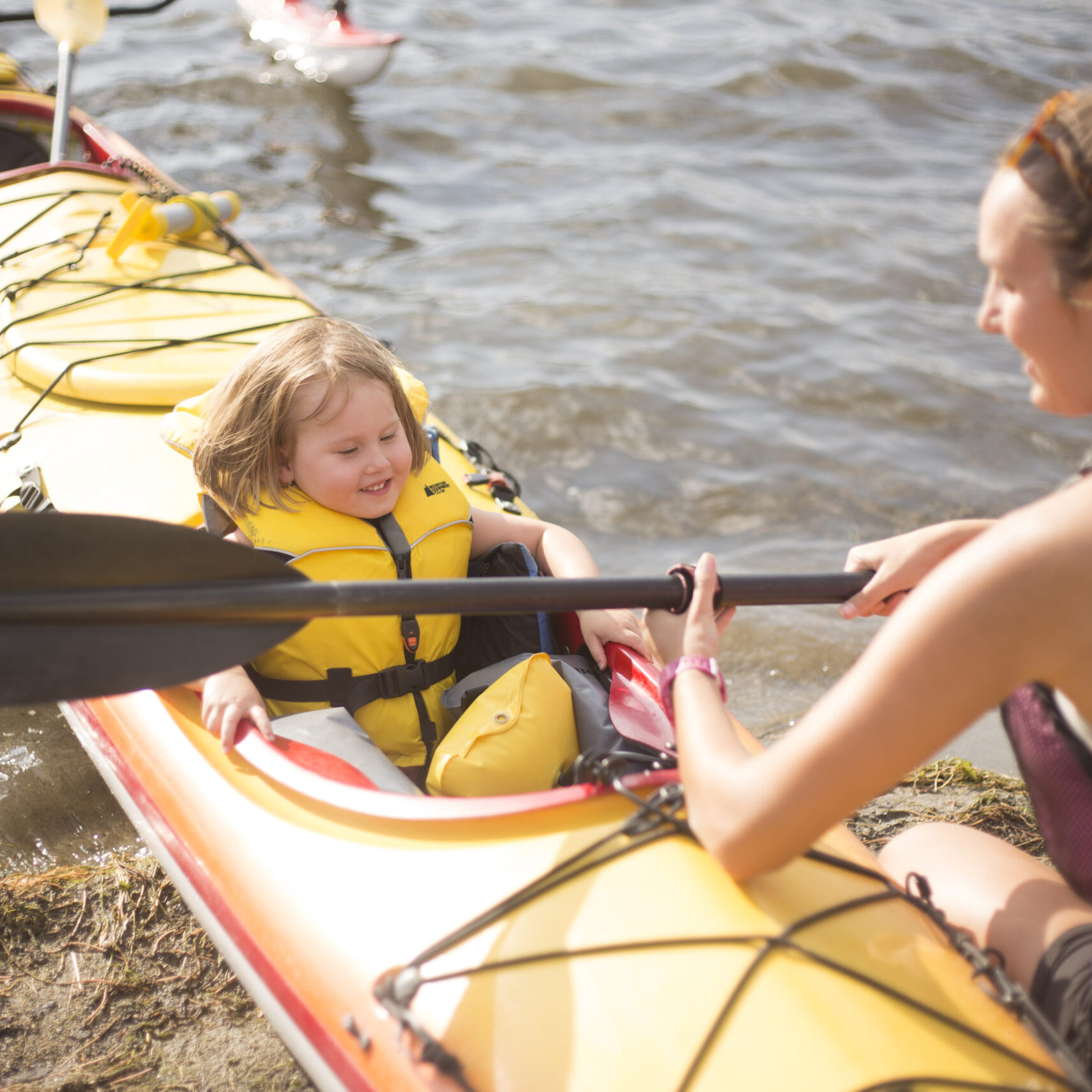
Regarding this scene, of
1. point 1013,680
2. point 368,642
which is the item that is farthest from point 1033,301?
point 368,642

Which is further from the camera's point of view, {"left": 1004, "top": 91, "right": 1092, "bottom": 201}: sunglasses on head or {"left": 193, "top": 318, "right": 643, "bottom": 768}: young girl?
{"left": 193, "top": 318, "right": 643, "bottom": 768}: young girl

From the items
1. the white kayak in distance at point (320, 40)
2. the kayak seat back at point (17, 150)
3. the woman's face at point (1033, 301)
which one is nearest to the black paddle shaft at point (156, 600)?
the woman's face at point (1033, 301)

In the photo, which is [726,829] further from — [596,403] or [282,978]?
[596,403]

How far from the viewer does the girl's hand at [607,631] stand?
2.01 meters

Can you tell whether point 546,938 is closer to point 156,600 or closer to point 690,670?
point 690,670

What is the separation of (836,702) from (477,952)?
562mm

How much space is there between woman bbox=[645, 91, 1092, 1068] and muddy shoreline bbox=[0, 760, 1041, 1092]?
3.48ft

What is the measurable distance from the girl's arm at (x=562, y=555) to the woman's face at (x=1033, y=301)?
890mm

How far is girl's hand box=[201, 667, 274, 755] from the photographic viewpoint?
1767 mm

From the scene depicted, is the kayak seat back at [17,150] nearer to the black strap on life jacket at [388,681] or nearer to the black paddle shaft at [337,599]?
the black strap on life jacket at [388,681]

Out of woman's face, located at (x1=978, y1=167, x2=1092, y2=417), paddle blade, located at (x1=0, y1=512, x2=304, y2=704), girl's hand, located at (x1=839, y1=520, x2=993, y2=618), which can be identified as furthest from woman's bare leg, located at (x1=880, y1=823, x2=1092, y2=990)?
paddle blade, located at (x1=0, y1=512, x2=304, y2=704)

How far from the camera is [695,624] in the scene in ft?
4.92

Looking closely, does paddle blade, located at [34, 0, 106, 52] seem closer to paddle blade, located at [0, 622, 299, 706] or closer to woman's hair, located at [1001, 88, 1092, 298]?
paddle blade, located at [0, 622, 299, 706]

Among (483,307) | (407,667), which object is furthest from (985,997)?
(483,307)
